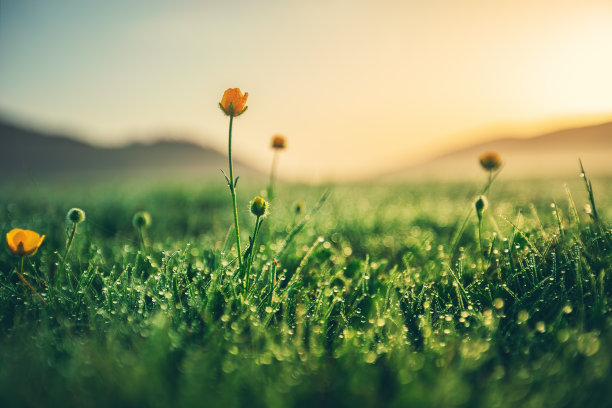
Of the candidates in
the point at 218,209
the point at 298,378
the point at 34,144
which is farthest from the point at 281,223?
the point at 34,144

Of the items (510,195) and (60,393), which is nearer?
(60,393)

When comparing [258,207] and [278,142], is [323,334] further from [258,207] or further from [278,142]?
[278,142]

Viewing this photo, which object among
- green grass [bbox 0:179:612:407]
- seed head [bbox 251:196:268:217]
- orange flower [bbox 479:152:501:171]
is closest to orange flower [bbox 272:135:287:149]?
green grass [bbox 0:179:612:407]

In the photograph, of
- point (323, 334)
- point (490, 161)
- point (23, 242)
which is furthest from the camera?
point (490, 161)

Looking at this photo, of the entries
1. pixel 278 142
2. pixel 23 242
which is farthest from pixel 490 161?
pixel 23 242

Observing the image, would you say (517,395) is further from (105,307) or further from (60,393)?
(105,307)

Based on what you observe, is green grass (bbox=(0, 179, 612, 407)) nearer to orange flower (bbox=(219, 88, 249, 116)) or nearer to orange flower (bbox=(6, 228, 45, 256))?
orange flower (bbox=(6, 228, 45, 256))

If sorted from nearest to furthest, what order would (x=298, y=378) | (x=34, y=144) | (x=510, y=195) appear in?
1. (x=298, y=378)
2. (x=510, y=195)
3. (x=34, y=144)
